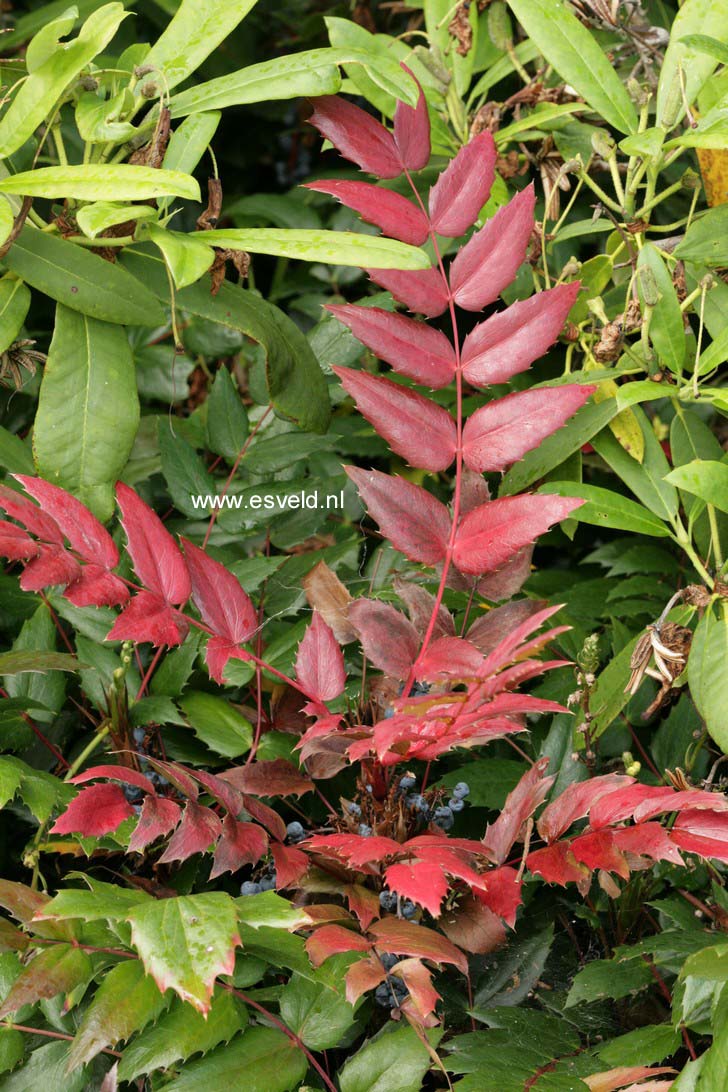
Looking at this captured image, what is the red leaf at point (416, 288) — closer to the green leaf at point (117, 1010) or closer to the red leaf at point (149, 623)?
the red leaf at point (149, 623)

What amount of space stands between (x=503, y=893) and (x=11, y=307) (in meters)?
0.51

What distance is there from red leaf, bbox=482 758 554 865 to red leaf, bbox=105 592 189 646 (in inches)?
8.4

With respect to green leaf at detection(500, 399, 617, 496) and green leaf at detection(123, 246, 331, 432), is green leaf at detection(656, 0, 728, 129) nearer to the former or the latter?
green leaf at detection(500, 399, 617, 496)

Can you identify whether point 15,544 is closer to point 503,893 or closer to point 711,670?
point 503,893

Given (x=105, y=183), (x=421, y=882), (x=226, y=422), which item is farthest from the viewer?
(x=226, y=422)

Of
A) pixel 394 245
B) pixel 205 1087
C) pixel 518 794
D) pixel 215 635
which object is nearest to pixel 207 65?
pixel 394 245

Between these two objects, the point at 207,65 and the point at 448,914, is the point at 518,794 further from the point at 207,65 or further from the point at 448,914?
the point at 207,65

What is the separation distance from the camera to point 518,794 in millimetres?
623

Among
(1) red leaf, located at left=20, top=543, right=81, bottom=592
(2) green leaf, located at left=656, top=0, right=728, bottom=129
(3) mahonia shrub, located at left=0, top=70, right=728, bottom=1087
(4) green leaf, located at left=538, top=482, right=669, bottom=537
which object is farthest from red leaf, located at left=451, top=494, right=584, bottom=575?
(2) green leaf, located at left=656, top=0, right=728, bottom=129

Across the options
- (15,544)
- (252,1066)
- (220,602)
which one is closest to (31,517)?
(15,544)

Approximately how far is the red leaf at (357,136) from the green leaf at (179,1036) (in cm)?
52

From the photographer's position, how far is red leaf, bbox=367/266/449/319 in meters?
0.67

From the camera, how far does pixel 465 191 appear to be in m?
0.68

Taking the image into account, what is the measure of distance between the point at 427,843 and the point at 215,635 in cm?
17
